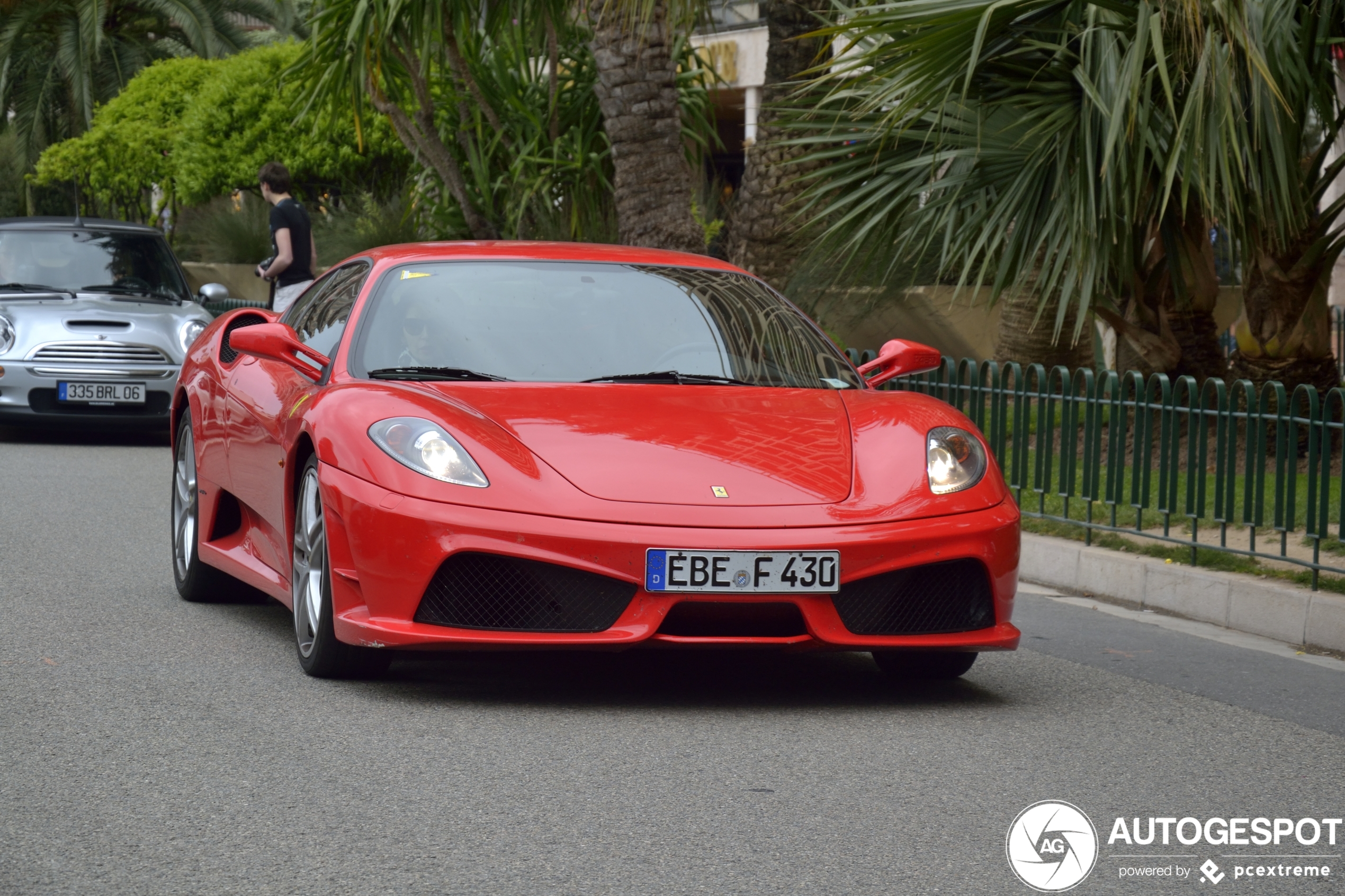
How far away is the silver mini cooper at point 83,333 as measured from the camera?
1303 cm

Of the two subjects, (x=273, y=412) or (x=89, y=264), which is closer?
(x=273, y=412)

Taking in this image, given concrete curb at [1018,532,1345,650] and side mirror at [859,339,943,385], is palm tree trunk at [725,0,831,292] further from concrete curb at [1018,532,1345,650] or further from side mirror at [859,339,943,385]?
side mirror at [859,339,943,385]

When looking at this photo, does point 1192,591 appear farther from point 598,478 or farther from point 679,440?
point 598,478

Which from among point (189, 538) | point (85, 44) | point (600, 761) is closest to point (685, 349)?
point (600, 761)

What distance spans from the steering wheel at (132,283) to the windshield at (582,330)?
28.5ft

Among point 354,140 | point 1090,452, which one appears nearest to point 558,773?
point 1090,452

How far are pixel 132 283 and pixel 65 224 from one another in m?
0.76

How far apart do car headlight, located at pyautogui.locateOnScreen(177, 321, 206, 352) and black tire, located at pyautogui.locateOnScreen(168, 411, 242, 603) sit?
611 cm

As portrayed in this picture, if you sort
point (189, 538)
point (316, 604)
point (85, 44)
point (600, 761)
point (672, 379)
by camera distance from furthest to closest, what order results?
point (85, 44), point (189, 538), point (672, 379), point (316, 604), point (600, 761)

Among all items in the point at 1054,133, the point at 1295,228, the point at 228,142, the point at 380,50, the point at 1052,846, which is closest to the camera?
the point at 1052,846

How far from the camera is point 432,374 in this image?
5.68 meters

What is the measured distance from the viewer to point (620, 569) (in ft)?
16.0

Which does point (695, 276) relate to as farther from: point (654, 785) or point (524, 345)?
point (654, 785)

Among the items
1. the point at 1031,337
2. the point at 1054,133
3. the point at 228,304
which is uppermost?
the point at 1054,133
